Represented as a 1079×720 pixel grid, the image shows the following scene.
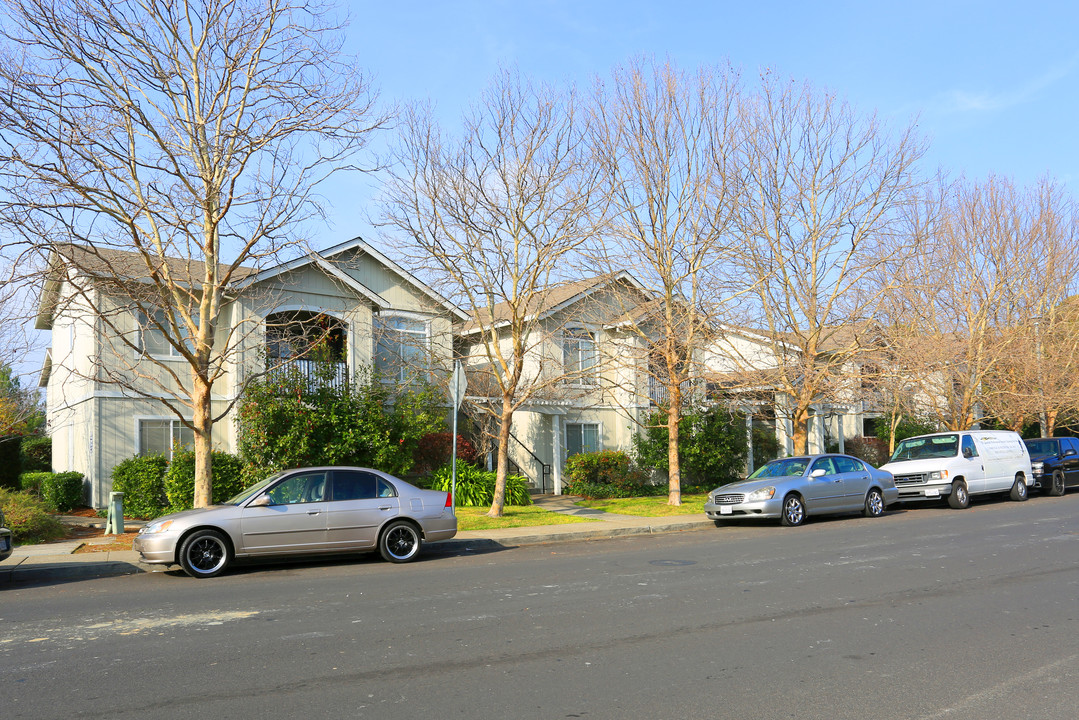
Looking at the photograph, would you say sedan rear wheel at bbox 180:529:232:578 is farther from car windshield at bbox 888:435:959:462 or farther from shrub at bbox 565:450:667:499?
car windshield at bbox 888:435:959:462

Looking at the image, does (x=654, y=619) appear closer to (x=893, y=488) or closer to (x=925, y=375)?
(x=893, y=488)

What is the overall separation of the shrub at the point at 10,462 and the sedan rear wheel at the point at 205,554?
841 inches

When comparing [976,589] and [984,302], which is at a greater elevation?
[984,302]

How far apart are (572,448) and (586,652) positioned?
21.3m

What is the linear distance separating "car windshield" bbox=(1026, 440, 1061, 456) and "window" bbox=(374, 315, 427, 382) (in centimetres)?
1876

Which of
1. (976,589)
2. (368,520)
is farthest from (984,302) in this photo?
(368,520)

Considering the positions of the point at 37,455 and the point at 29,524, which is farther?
the point at 37,455

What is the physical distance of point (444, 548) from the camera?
46.8ft

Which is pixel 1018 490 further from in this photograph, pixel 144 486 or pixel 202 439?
pixel 144 486

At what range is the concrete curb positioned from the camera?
11.8 metres

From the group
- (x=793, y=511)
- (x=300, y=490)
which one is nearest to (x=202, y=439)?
(x=300, y=490)

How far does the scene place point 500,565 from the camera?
1202 cm

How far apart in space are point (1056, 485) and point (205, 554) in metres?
24.2

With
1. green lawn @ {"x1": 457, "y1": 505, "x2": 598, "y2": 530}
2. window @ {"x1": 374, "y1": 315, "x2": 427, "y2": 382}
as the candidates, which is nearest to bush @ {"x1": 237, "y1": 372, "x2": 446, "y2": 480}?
window @ {"x1": 374, "y1": 315, "x2": 427, "y2": 382}
